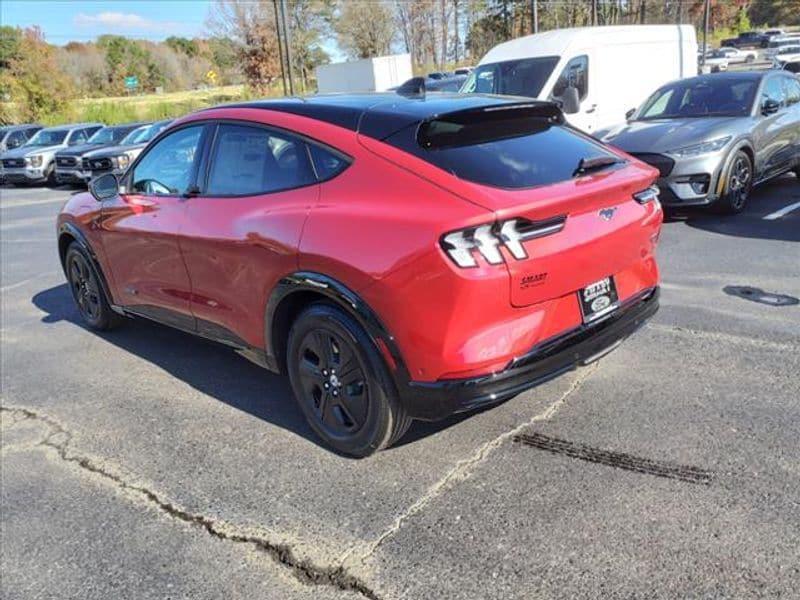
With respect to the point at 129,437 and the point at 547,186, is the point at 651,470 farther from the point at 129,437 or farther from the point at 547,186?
the point at 129,437

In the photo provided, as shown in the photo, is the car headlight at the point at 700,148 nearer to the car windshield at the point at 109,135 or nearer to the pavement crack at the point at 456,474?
the pavement crack at the point at 456,474

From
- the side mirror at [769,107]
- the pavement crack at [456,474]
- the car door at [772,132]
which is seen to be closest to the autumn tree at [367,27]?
the car door at [772,132]

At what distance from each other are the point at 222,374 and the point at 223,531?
1.84 m

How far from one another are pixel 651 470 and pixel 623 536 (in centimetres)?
51

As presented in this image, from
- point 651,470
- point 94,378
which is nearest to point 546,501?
point 651,470

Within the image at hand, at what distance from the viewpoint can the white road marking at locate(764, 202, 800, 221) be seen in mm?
7573

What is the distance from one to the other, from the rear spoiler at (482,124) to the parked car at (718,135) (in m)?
4.54

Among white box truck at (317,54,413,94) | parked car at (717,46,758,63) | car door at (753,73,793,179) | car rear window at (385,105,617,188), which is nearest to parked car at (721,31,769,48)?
parked car at (717,46,758,63)

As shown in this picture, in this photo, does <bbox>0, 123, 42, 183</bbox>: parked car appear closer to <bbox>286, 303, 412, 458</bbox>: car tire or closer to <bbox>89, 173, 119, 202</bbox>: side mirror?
<bbox>89, 173, 119, 202</bbox>: side mirror

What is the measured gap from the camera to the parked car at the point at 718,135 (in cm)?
748

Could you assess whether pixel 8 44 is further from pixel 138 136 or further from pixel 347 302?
pixel 347 302

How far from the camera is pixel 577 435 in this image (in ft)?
11.2

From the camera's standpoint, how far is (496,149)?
3.21 meters

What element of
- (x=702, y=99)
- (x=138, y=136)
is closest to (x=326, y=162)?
(x=702, y=99)
